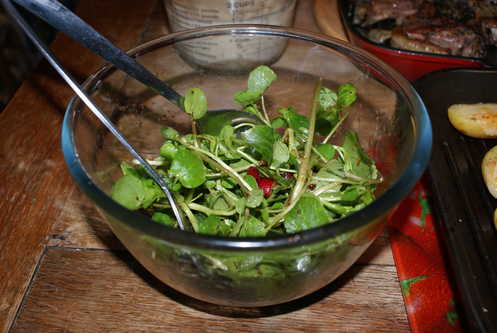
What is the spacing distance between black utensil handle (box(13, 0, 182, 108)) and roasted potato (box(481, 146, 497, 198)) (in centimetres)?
52

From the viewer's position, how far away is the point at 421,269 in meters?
0.69

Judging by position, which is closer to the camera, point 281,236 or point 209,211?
point 281,236

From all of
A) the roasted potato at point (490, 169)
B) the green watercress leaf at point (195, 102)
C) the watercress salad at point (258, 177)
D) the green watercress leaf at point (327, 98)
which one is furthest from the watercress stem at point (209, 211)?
the roasted potato at point (490, 169)

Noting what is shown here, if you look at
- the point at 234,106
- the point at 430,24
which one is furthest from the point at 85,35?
the point at 430,24

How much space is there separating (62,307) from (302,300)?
0.33 meters

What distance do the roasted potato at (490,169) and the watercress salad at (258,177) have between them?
0.67ft

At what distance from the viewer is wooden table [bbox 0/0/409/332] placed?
→ 626mm

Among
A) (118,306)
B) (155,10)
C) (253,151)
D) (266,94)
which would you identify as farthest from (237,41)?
(155,10)

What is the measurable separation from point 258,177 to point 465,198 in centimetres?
33

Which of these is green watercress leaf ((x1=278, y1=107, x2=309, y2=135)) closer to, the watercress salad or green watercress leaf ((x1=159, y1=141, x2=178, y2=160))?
the watercress salad

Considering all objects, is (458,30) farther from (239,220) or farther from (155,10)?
(239,220)

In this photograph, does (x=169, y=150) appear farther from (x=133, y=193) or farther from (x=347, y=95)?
(x=347, y=95)

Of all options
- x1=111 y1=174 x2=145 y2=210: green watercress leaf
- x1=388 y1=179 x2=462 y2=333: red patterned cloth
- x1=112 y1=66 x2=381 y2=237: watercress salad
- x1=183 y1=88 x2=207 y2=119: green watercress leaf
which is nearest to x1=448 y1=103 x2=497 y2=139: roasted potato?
x1=388 y1=179 x2=462 y2=333: red patterned cloth

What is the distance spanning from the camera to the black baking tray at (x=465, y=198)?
585mm
